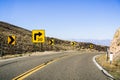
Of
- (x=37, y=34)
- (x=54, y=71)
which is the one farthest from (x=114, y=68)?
(x=37, y=34)

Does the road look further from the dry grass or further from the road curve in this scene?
the dry grass

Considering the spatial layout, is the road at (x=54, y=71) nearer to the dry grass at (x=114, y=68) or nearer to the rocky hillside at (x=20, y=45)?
the dry grass at (x=114, y=68)

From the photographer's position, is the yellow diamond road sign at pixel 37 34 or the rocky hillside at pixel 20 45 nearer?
the yellow diamond road sign at pixel 37 34

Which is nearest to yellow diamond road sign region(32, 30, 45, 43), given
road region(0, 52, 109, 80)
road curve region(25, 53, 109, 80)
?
road region(0, 52, 109, 80)

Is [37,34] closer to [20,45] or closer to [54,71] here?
[20,45]

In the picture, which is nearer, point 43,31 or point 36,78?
point 36,78

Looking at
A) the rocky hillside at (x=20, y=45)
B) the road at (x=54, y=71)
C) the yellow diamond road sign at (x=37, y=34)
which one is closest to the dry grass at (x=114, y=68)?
the road at (x=54, y=71)

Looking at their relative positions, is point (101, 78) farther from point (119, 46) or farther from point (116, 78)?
point (119, 46)

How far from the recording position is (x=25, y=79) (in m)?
11.5

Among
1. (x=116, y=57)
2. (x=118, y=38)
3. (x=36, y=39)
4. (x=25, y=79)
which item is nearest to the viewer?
(x=25, y=79)

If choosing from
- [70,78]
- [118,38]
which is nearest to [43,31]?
[118,38]

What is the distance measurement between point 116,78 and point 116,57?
363 inches

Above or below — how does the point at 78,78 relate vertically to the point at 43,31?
below

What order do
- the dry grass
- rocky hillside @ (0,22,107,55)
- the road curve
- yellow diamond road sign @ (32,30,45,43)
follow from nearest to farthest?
the road curve
the dry grass
yellow diamond road sign @ (32,30,45,43)
rocky hillside @ (0,22,107,55)
